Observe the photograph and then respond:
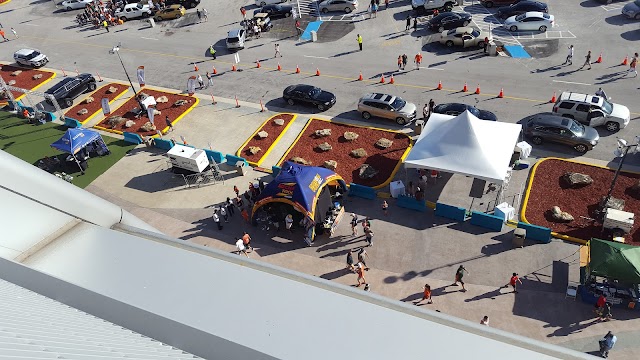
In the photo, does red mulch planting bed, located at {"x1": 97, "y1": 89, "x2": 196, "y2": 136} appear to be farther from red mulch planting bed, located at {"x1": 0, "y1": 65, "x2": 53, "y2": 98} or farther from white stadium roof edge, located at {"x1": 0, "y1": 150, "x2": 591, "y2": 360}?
white stadium roof edge, located at {"x1": 0, "y1": 150, "x2": 591, "y2": 360}

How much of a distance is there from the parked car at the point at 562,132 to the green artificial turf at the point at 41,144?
2525 centimetres

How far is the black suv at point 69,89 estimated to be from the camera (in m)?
34.5

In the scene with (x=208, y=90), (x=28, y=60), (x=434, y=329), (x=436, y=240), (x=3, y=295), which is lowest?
(x=436, y=240)

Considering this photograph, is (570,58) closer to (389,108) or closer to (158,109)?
(389,108)

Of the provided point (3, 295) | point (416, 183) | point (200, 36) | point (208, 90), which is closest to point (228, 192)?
point (416, 183)

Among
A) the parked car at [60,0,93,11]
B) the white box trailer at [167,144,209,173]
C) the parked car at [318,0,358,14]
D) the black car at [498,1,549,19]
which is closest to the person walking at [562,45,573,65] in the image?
the black car at [498,1,549,19]

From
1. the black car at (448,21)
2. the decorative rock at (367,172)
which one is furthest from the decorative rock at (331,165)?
the black car at (448,21)

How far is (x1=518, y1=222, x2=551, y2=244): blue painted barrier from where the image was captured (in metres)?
19.7

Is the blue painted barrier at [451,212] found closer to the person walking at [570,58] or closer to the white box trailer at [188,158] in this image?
the white box trailer at [188,158]

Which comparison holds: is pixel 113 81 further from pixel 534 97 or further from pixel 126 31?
pixel 534 97

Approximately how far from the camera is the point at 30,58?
4162cm

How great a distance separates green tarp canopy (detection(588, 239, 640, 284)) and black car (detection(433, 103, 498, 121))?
10831 mm

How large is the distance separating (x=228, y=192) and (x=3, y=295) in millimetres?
18273

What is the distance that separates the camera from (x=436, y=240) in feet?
68.3
